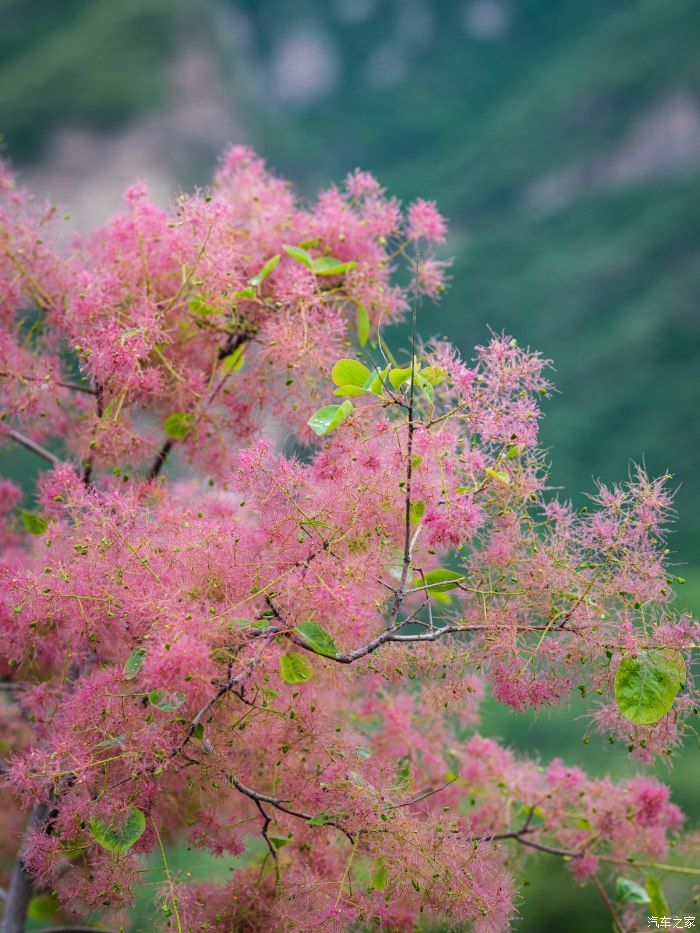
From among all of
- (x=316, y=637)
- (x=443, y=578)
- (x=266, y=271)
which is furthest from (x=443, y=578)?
(x=266, y=271)

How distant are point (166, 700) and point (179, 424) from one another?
A: 0.31 metres

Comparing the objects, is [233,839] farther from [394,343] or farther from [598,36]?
[598,36]

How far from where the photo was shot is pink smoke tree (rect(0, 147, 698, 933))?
670mm

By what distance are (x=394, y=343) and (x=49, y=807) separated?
1326 mm

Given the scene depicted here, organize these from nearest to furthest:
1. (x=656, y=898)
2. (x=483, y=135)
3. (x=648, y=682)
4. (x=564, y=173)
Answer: (x=648, y=682), (x=656, y=898), (x=564, y=173), (x=483, y=135)

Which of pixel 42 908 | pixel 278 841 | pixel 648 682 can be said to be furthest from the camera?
pixel 42 908

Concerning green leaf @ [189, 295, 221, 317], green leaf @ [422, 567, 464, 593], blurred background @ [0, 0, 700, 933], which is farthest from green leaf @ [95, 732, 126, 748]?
blurred background @ [0, 0, 700, 933]

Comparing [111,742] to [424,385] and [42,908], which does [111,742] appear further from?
[42,908]

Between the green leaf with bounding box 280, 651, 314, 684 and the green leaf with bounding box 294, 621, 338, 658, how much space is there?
2 cm

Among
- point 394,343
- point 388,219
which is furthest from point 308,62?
point 388,219

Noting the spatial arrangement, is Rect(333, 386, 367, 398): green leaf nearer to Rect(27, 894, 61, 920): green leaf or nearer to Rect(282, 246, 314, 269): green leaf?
Rect(282, 246, 314, 269): green leaf

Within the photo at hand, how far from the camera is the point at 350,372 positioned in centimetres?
69

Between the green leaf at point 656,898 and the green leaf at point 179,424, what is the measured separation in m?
0.60

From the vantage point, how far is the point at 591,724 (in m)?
0.69
